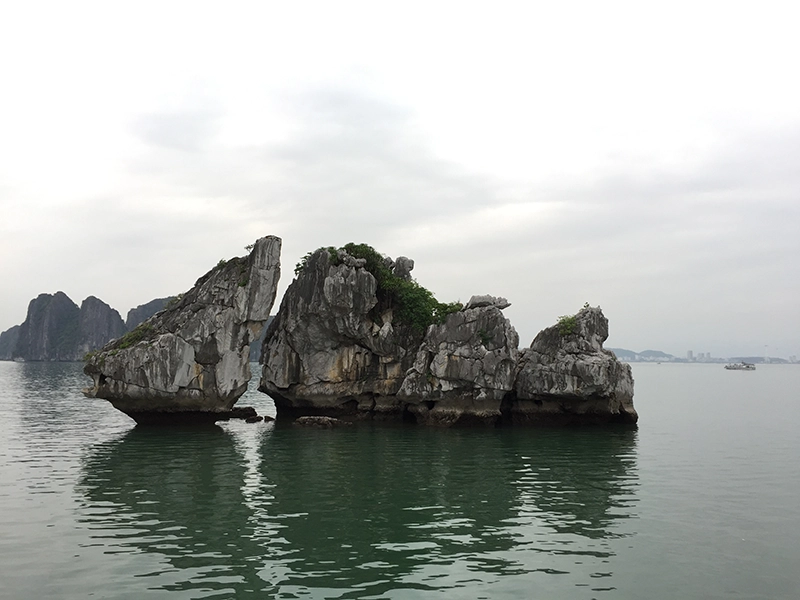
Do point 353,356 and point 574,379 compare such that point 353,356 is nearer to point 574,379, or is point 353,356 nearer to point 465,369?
point 465,369

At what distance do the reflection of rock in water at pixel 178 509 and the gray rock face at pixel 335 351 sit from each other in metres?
12.4

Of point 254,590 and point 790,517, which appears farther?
point 790,517

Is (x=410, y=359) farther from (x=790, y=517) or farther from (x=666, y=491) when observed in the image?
(x=790, y=517)

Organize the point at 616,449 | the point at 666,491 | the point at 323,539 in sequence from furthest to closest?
1. the point at 616,449
2. the point at 666,491
3. the point at 323,539

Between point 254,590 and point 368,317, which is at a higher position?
point 368,317

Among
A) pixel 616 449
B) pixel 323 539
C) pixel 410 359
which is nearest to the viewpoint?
pixel 323 539

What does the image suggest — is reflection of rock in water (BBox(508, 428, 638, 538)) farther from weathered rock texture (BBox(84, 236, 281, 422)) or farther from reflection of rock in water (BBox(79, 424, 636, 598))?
weathered rock texture (BBox(84, 236, 281, 422))

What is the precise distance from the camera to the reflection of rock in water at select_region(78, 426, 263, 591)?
534 inches

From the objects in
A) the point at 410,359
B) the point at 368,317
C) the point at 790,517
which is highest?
the point at 368,317

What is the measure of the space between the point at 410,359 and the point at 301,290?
8.84 m

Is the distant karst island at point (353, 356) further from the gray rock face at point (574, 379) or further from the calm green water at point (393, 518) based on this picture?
the calm green water at point (393, 518)

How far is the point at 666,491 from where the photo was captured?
2197 centimetres

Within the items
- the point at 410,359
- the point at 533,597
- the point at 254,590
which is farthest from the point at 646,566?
the point at 410,359

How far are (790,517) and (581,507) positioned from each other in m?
6.06
